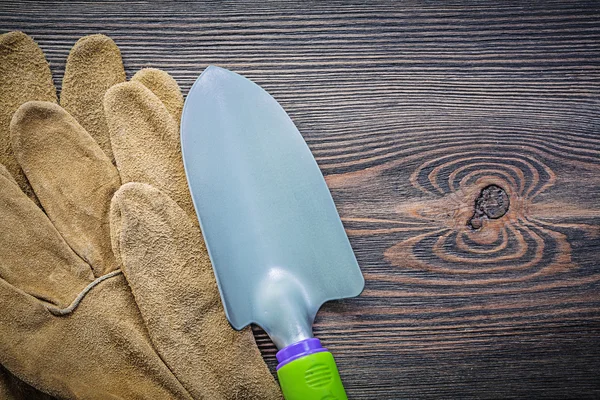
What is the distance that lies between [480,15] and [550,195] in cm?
26

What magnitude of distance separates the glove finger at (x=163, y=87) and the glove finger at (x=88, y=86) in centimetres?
3

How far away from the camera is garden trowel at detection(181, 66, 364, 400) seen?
54 centimetres

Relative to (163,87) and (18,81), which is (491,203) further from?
(18,81)

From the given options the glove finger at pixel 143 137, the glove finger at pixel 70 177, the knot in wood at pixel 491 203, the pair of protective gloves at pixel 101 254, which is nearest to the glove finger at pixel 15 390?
the pair of protective gloves at pixel 101 254

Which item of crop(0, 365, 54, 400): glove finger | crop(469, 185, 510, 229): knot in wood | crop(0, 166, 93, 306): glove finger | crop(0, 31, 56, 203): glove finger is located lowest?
crop(0, 365, 54, 400): glove finger

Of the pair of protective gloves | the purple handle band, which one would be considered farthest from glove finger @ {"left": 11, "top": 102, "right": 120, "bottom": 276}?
the purple handle band

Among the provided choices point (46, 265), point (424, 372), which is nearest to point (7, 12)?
point (46, 265)

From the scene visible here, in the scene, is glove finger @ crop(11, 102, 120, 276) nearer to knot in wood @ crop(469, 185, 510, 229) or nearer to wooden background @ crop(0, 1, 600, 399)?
wooden background @ crop(0, 1, 600, 399)

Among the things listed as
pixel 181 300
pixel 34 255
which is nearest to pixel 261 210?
pixel 181 300

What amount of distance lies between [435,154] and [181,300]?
369 mm

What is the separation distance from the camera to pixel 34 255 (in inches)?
21.1

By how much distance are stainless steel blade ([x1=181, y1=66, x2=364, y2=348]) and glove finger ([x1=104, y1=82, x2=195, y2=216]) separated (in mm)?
31

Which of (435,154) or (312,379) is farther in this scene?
(435,154)

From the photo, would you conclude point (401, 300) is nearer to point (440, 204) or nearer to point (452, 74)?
point (440, 204)
